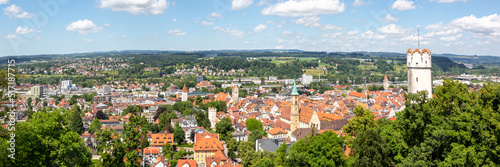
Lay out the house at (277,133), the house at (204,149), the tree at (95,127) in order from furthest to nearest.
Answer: the tree at (95,127), the house at (277,133), the house at (204,149)

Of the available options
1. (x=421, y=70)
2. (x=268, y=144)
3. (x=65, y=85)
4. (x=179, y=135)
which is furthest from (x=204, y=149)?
(x=65, y=85)

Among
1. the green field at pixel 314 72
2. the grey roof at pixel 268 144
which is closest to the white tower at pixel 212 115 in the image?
the grey roof at pixel 268 144

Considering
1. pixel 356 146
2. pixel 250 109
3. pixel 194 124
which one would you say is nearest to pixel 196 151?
pixel 194 124

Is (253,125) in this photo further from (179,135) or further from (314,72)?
(314,72)

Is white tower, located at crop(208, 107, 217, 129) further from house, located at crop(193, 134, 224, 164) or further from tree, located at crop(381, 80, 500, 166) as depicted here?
tree, located at crop(381, 80, 500, 166)

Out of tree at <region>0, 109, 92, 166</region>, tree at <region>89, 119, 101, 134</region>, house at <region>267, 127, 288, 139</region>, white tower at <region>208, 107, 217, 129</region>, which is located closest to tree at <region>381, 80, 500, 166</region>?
tree at <region>0, 109, 92, 166</region>

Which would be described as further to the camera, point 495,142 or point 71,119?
point 71,119

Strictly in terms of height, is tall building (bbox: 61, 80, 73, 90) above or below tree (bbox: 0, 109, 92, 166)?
below

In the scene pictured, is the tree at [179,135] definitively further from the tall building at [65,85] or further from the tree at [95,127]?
the tall building at [65,85]

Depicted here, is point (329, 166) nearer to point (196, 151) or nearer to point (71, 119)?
point (196, 151)
